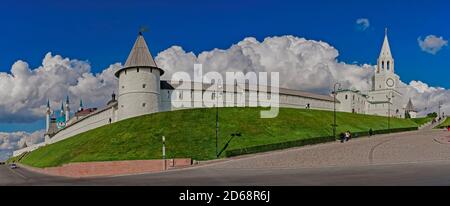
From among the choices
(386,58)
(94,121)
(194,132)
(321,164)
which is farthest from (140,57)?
(386,58)

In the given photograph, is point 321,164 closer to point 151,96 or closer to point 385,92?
point 151,96

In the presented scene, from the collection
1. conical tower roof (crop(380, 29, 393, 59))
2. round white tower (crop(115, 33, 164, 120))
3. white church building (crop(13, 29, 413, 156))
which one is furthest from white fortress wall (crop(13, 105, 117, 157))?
conical tower roof (crop(380, 29, 393, 59))

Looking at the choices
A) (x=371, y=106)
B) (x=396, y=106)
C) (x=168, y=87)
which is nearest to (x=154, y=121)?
(x=168, y=87)

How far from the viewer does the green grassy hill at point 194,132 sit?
159 ft

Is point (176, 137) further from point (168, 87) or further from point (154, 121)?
point (168, 87)

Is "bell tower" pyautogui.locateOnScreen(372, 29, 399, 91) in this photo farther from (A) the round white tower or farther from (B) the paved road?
(B) the paved road

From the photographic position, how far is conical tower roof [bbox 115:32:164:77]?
6850cm

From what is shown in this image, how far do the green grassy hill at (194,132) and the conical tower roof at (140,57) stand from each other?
883cm

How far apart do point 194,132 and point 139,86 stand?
17.3 m

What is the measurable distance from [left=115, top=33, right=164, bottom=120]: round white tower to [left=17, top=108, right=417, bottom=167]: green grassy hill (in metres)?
4.01

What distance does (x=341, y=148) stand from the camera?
39.6 m

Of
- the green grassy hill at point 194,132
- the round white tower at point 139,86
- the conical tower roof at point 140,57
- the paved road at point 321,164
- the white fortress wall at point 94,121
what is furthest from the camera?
the white fortress wall at point 94,121

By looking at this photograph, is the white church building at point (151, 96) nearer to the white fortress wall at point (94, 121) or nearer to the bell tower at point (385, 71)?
the white fortress wall at point (94, 121)

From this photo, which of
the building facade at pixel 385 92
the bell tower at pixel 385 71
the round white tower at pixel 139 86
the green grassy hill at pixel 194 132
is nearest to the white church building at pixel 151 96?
the round white tower at pixel 139 86
